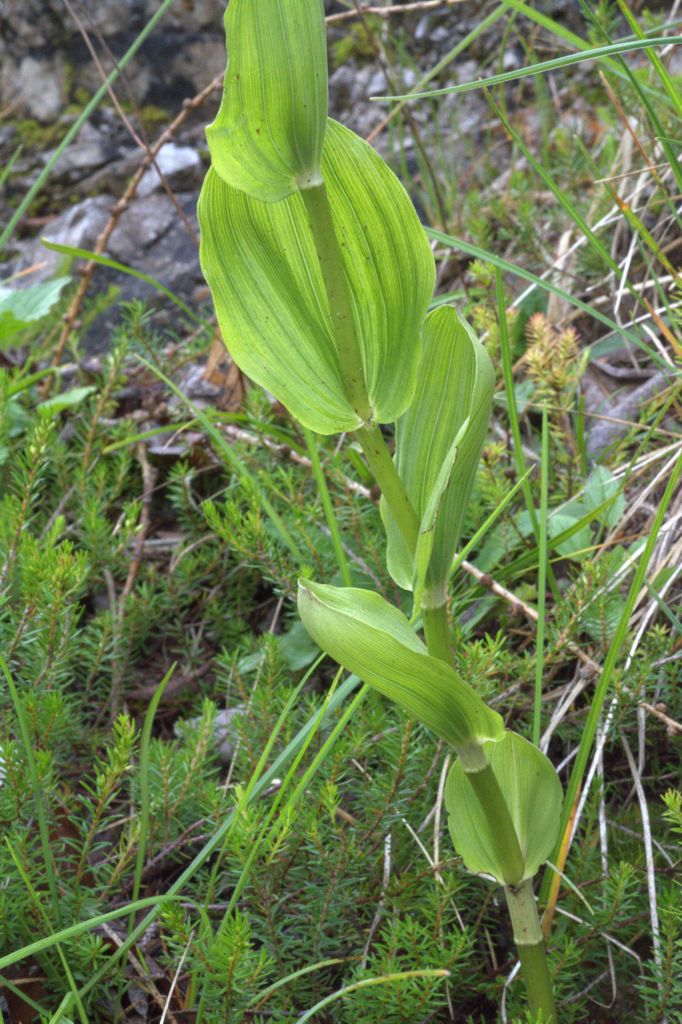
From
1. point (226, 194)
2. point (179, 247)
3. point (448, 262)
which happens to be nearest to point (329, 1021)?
point (226, 194)

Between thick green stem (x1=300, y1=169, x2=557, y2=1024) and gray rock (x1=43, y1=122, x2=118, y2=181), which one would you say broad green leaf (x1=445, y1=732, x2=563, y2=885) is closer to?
thick green stem (x1=300, y1=169, x2=557, y2=1024)

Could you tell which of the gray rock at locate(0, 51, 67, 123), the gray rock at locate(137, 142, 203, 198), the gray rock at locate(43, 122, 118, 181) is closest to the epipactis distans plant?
the gray rock at locate(137, 142, 203, 198)

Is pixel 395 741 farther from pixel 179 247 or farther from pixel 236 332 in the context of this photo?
pixel 179 247

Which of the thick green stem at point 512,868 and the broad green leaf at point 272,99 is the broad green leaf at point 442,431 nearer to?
the thick green stem at point 512,868

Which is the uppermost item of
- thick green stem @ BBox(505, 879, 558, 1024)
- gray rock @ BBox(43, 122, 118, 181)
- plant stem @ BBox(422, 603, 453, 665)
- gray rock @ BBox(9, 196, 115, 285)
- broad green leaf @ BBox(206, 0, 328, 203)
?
broad green leaf @ BBox(206, 0, 328, 203)

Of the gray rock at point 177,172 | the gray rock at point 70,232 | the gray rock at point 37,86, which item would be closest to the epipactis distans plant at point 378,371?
the gray rock at point 70,232

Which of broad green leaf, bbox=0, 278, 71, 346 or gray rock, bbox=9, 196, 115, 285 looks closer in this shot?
broad green leaf, bbox=0, 278, 71, 346
